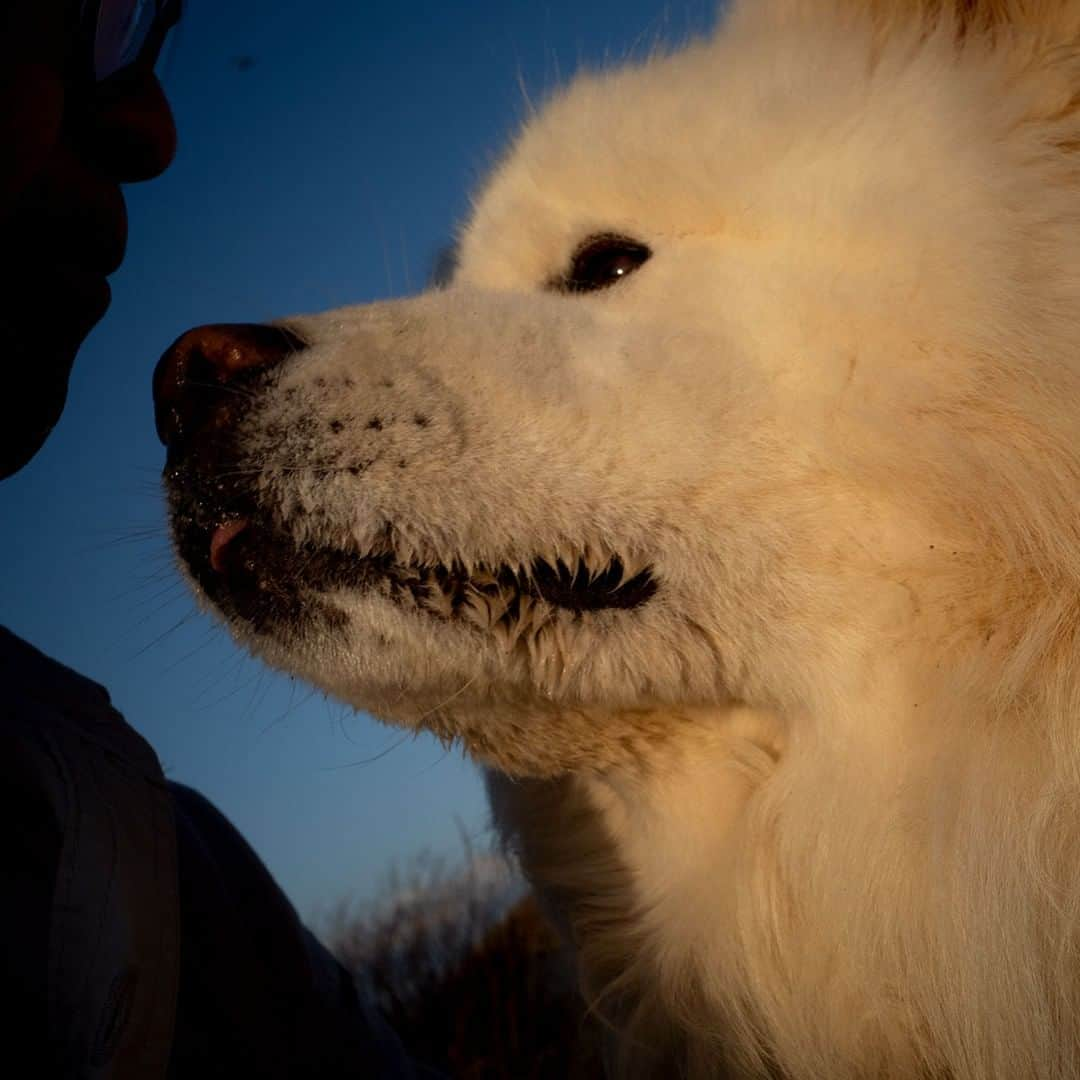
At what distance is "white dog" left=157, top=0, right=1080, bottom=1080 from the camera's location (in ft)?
5.62

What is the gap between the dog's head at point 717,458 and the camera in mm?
1768

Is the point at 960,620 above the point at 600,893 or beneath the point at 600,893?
above

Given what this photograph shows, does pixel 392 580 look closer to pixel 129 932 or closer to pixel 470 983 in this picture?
pixel 129 932

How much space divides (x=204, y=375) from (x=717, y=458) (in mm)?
928

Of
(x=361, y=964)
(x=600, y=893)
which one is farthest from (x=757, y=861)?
(x=361, y=964)

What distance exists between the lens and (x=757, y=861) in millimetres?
1994

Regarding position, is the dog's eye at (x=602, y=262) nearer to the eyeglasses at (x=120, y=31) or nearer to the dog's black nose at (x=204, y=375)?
the dog's black nose at (x=204, y=375)

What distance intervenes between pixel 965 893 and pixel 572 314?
1.24 metres

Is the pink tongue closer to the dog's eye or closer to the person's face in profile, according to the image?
the person's face in profile

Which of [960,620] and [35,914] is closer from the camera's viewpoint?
[960,620]

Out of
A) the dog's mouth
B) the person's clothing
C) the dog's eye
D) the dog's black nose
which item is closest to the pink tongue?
the dog's mouth

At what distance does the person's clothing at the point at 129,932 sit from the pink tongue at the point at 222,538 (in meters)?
0.50

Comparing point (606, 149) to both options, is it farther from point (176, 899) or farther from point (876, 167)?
point (176, 899)

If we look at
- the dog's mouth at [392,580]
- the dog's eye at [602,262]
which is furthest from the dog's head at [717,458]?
the dog's eye at [602,262]
